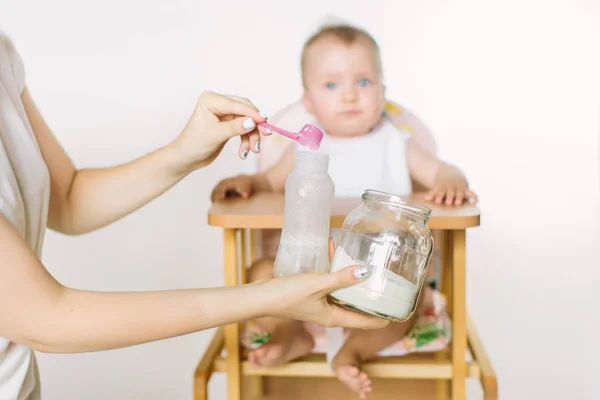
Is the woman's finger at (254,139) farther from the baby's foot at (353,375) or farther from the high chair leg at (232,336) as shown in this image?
the baby's foot at (353,375)

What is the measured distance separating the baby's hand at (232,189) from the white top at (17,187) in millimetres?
415

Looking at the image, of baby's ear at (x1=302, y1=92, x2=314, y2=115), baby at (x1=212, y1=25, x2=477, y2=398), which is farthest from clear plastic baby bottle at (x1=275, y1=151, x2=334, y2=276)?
baby's ear at (x1=302, y1=92, x2=314, y2=115)

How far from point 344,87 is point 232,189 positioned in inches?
13.0

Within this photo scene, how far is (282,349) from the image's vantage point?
3.51 feet

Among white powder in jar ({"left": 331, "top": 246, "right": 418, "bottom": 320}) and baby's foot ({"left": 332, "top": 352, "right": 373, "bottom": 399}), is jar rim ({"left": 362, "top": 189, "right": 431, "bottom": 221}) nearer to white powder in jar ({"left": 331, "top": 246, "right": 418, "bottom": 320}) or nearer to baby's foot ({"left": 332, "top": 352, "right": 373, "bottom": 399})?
white powder in jar ({"left": 331, "top": 246, "right": 418, "bottom": 320})

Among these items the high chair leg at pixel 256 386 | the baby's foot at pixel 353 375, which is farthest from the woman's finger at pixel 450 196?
the high chair leg at pixel 256 386

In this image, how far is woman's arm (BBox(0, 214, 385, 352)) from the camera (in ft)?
1.98

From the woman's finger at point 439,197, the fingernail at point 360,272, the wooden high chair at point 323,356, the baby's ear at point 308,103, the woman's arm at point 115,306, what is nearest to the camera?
the woman's arm at point 115,306

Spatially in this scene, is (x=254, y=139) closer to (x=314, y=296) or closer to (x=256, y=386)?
(x=314, y=296)

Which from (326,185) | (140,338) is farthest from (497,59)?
(140,338)

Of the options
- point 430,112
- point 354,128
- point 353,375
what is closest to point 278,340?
point 353,375

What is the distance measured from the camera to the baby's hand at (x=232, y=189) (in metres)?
1.19

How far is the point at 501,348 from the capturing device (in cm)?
156

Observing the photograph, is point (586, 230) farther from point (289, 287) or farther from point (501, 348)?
point (289, 287)
